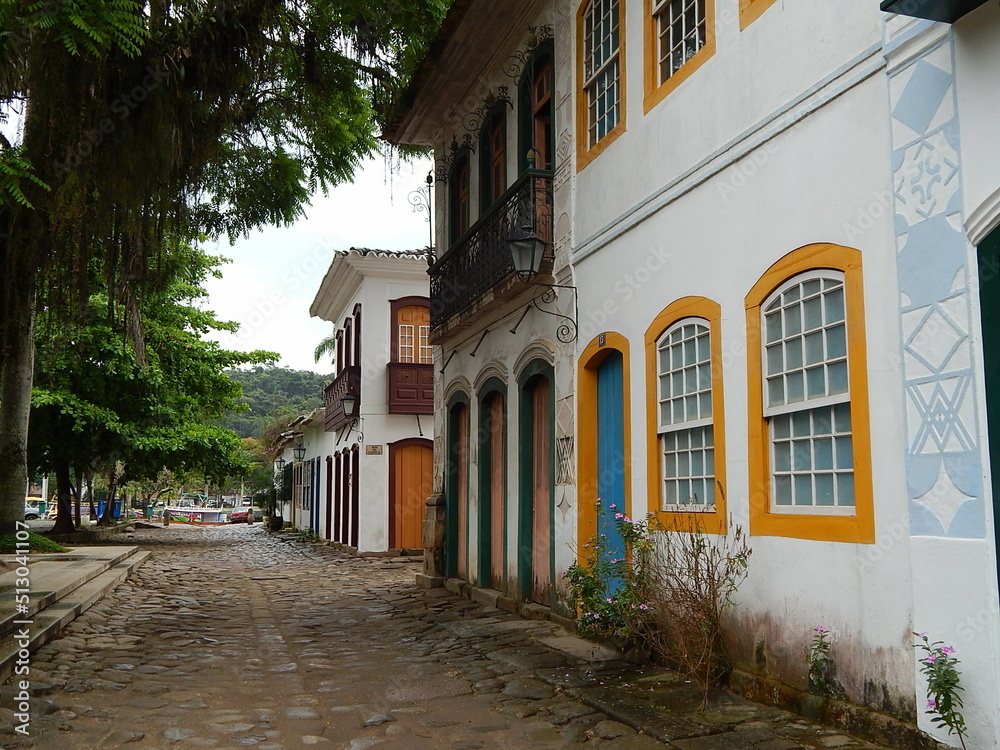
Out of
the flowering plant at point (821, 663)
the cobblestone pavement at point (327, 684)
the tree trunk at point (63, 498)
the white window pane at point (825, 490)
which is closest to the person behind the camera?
the flowering plant at point (821, 663)

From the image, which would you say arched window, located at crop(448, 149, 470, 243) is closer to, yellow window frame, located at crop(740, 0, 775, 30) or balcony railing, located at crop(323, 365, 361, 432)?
yellow window frame, located at crop(740, 0, 775, 30)

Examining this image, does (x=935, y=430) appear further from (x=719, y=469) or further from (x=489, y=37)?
(x=489, y=37)

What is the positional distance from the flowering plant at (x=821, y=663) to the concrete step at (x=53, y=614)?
504 centimetres

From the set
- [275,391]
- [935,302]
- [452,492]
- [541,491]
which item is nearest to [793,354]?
[935,302]

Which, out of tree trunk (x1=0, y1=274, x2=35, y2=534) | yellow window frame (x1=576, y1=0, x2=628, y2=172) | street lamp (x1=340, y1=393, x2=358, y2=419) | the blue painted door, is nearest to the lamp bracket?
the blue painted door

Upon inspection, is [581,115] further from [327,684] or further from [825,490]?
[327,684]

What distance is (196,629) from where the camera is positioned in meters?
9.53

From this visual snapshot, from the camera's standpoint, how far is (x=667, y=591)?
22.1ft

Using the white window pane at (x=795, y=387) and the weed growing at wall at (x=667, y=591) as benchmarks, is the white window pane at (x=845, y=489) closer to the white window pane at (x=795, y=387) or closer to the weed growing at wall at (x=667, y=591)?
the white window pane at (x=795, y=387)

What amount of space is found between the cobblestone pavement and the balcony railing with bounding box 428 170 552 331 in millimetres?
3629

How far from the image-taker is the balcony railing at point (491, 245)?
965cm

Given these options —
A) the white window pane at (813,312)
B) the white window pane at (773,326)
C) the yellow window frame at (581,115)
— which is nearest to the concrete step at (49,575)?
the white window pane at (773,326)

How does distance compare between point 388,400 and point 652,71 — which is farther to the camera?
point 388,400

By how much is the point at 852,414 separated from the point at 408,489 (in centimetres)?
1593
